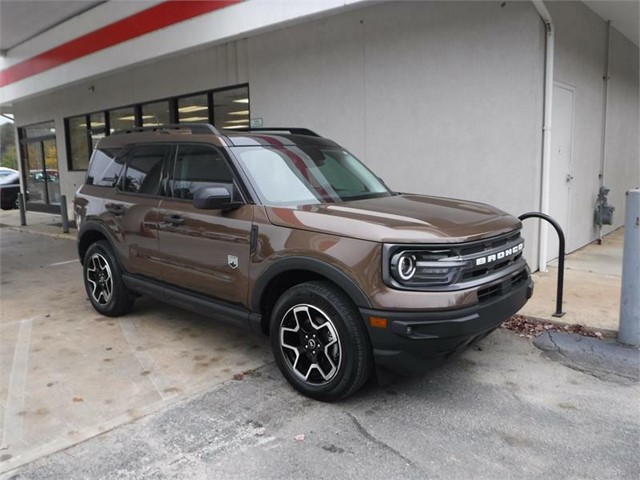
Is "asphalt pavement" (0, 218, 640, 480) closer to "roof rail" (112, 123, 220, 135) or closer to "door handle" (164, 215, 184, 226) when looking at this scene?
"door handle" (164, 215, 184, 226)

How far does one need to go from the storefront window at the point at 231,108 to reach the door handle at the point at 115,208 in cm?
529

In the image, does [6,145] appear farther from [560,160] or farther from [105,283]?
[560,160]

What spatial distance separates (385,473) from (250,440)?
0.86 metres

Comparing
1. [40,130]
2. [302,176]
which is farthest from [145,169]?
[40,130]

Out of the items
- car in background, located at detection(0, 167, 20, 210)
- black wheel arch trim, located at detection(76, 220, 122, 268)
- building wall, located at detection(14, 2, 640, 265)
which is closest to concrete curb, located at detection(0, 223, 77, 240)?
building wall, located at detection(14, 2, 640, 265)

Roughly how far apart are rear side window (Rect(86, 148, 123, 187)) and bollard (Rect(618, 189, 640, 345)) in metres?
4.88

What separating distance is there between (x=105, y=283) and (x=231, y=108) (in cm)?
595

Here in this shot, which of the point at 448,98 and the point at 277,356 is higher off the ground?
the point at 448,98

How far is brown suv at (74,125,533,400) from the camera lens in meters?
3.34

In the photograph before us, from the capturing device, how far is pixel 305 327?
3.77 meters

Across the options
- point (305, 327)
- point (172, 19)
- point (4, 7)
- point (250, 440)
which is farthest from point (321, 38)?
point (4, 7)

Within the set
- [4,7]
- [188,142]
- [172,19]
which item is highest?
[4,7]

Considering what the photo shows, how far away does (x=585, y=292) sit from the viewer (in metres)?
6.05

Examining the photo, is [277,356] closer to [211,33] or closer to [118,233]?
[118,233]
